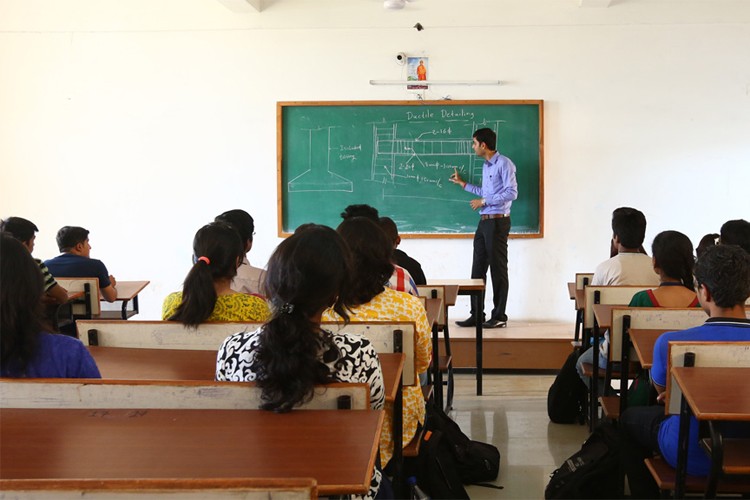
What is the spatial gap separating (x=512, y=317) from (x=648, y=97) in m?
2.04

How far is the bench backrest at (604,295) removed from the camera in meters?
3.82

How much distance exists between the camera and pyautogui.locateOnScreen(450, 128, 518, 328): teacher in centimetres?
609

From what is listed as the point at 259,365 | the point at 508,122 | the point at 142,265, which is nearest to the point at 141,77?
the point at 142,265

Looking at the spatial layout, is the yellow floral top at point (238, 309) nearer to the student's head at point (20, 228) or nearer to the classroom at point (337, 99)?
the student's head at point (20, 228)

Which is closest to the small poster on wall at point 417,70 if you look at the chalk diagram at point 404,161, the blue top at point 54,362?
the chalk diagram at point 404,161

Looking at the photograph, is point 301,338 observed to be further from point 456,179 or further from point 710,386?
point 456,179

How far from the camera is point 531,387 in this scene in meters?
4.95

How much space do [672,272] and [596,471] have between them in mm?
908

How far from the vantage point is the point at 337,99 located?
650cm

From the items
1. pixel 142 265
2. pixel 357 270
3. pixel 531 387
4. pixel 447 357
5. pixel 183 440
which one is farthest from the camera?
pixel 142 265

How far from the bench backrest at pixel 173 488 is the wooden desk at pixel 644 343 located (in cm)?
173

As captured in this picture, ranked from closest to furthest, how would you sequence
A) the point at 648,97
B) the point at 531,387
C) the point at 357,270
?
the point at 357,270
the point at 531,387
the point at 648,97

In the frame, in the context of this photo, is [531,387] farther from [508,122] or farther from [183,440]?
[183,440]

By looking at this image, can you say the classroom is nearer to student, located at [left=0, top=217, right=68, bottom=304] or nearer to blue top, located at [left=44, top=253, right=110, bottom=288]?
blue top, located at [left=44, top=253, right=110, bottom=288]
